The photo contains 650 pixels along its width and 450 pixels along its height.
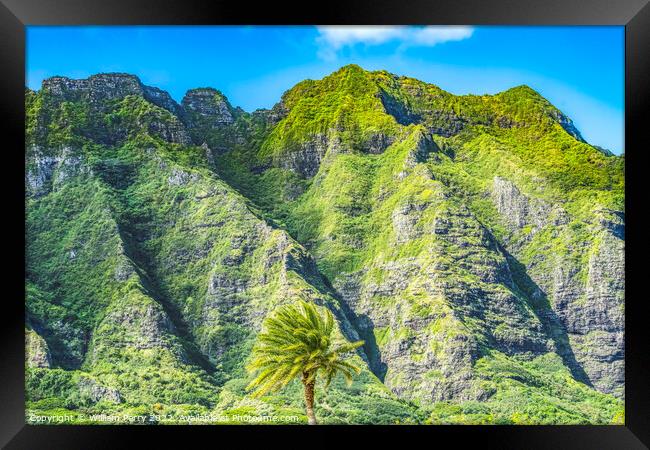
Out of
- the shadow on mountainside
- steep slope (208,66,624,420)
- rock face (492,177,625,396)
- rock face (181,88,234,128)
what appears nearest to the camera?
steep slope (208,66,624,420)

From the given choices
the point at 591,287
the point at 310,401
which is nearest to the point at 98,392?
the point at 310,401

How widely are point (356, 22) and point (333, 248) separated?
32535 millimetres

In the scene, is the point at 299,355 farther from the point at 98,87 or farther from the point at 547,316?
the point at 98,87

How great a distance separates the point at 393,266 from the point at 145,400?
50.7 feet

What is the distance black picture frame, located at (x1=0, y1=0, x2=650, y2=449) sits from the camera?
63.8 ft

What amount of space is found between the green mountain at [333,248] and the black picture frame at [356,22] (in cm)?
2067

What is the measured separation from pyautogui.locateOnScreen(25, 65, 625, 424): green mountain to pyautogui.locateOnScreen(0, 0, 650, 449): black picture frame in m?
20.7

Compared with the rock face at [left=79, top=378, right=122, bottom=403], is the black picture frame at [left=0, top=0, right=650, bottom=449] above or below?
above

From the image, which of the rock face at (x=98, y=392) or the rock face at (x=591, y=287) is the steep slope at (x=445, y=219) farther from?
the rock face at (x=98, y=392)

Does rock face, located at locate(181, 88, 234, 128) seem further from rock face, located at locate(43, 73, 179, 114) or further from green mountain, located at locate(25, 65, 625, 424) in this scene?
rock face, located at locate(43, 73, 179, 114)

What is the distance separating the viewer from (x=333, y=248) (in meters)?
51.9

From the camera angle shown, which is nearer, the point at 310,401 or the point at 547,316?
the point at 310,401

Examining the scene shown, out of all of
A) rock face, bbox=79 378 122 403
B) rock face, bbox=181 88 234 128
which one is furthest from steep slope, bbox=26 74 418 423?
rock face, bbox=181 88 234 128
